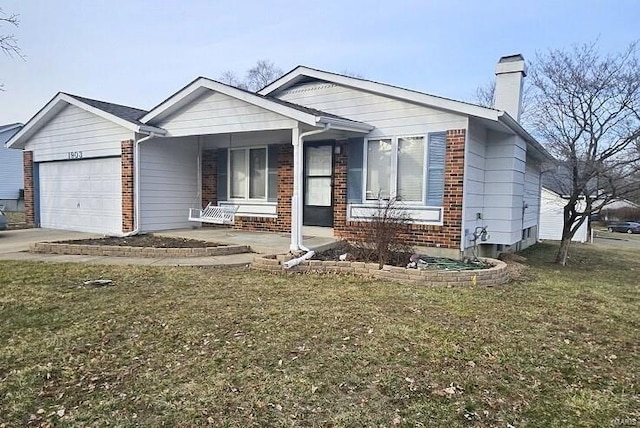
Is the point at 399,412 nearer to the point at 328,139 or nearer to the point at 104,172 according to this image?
the point at 328,139

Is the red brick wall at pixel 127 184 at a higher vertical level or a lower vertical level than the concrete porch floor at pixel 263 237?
Result: higher

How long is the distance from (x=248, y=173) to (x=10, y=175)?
23057 mm

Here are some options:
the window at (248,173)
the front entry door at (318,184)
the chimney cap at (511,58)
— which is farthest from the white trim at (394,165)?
the chimney cap at (511,58)

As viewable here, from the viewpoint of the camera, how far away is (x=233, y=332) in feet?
13.8

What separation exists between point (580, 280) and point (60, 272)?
8.93 meters

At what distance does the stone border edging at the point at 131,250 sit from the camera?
26.4 ft

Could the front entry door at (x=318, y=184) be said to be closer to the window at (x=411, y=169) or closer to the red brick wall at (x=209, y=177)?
the window at (x=411, y=169)

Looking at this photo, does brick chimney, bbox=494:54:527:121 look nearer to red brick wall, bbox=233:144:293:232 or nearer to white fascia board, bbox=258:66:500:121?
white fascia board, bbox=258:66:500:121

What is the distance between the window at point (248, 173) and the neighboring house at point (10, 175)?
21861mm

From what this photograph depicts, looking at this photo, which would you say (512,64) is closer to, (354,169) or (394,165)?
(394,165)

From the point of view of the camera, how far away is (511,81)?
1067 centimetres

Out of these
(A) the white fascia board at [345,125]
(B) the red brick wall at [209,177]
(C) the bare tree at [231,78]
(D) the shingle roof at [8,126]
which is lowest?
(B) the red brick wall at [209,177]

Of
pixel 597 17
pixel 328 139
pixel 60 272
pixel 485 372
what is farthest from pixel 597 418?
pixel 597 17

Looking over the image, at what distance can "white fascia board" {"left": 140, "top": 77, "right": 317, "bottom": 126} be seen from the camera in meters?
7.94
